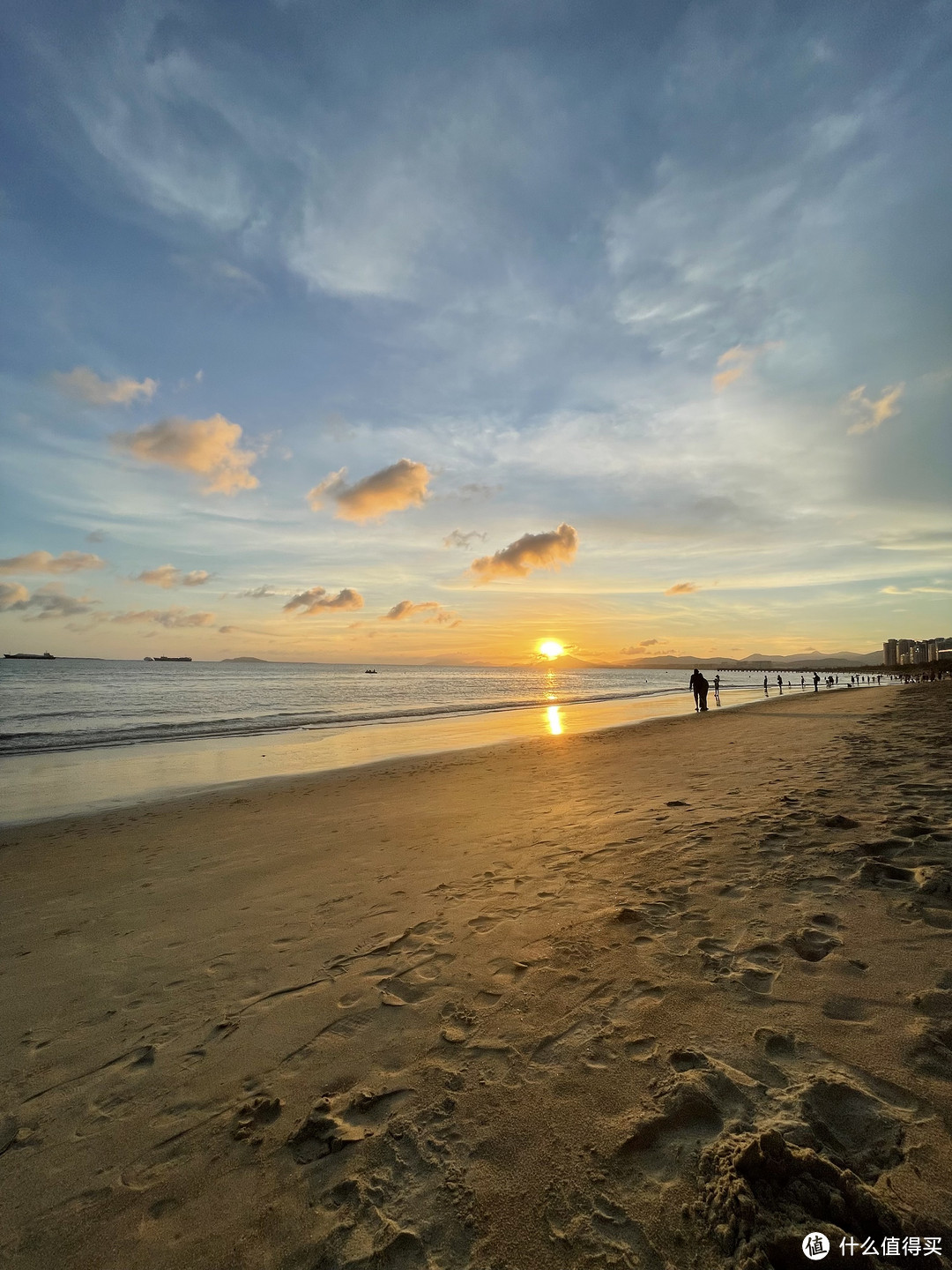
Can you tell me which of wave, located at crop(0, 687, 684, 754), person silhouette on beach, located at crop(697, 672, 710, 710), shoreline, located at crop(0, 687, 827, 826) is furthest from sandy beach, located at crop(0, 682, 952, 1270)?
person silhouette on beach, located at crop(697, 672, 710, 710)

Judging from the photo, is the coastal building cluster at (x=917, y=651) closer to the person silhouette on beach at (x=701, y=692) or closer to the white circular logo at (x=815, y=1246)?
the person silhouette on beach at (x=701, y=692)

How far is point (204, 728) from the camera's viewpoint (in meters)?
26.2

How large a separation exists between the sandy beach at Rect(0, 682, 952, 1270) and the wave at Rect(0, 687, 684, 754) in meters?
17.4

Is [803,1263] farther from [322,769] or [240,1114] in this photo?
[322,769]

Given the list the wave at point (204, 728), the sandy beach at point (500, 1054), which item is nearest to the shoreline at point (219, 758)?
the wave at point (204, 728)

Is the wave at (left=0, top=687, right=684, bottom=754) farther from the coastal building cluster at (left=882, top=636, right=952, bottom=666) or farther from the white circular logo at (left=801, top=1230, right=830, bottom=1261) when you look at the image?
the coastal building cluster at (left=882, top=636, right=952, bottom=666)

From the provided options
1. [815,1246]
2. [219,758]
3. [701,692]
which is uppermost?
[701,692]

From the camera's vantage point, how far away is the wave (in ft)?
70.5

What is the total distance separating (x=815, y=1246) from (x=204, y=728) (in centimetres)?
2818

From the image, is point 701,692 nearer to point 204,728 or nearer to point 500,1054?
point 204,728

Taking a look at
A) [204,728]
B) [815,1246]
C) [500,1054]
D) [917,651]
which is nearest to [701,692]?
[204,728]

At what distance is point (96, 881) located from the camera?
7.18 meters

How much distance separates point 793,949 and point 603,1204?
2.36 m

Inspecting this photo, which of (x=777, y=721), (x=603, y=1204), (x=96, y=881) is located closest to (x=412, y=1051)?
(x=603, y=1204)
